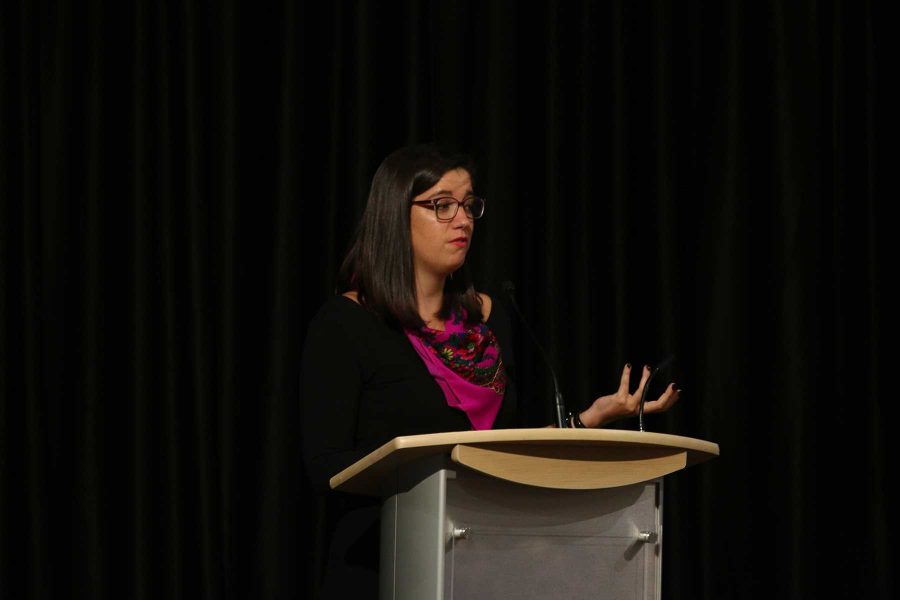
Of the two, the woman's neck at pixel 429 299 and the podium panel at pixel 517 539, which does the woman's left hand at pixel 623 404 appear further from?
the woman's neck at pixel 429 299

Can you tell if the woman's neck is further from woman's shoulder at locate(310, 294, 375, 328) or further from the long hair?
woman's shoulder at locate(310, 294, 375, 328)

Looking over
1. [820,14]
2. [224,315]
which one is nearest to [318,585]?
[224,315]

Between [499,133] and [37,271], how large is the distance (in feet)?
3.99

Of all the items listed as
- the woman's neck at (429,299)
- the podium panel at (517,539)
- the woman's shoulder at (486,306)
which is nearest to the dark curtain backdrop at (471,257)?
the woman's shoulder at (486,306)

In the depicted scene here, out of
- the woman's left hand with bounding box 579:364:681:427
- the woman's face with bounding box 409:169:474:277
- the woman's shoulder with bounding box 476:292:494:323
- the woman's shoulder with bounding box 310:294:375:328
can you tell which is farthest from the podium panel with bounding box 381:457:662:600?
the woman's shoulder with bounding box 476:292:494:323

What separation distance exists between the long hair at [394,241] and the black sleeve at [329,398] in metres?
0.10

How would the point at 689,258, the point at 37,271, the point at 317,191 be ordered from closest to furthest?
1. the point at 37,271
2. the point at 317,191
3. the point at 689,258

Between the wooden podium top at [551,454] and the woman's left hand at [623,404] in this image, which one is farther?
the woman's left hand at [623,404]

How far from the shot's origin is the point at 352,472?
1.77 metres

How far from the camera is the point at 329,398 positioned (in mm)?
2084

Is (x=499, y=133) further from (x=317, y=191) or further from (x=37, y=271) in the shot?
(x=37, y=271)

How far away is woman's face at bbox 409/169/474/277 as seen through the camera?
2252mm

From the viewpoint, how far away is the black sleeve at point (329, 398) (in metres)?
2.02

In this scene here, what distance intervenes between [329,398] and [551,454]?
546 mm
